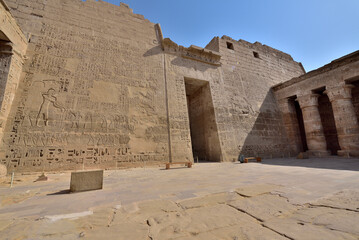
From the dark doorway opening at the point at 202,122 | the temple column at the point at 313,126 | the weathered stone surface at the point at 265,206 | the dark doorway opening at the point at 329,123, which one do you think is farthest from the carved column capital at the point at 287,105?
the weathered stone surface at the point at 265,206

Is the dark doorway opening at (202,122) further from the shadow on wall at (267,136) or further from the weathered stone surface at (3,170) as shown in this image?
the weathered stone surface at (3,170)

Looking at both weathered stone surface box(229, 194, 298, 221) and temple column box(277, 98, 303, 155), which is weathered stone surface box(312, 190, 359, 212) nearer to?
weathered stone surface box(229, 194, 298, 221)

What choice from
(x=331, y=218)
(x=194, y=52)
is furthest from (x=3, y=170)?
(x=194, y=52)

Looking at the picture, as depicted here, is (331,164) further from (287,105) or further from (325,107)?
(325,107)

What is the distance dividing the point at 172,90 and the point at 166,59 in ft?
5.89

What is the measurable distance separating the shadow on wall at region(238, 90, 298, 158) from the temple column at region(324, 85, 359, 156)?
8.05 feet

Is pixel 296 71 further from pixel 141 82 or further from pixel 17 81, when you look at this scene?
pixel 17 81

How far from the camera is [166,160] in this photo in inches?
247

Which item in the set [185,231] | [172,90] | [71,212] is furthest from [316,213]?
[172,90]

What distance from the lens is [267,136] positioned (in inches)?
363

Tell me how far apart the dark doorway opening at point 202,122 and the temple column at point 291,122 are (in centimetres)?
549

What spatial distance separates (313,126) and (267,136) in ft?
7.82

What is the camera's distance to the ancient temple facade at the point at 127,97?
4.86m

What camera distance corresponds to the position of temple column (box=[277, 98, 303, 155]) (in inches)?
374
